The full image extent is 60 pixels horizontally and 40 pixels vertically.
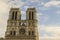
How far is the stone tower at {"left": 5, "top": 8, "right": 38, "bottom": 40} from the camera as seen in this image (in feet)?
185

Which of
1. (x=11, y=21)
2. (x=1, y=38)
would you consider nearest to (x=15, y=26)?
(x=11, y=21)

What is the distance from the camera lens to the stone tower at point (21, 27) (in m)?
56.4

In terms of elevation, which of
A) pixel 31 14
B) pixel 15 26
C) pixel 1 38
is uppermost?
pixel 31 14

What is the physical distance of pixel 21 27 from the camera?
190ft

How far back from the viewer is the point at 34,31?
188 feet

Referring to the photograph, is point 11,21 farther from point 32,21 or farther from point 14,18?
point 32,21

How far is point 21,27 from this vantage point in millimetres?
57938

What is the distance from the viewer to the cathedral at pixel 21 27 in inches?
2219

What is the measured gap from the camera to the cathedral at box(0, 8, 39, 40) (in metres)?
56.4

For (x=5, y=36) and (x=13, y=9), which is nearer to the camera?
(x=5, y=36)

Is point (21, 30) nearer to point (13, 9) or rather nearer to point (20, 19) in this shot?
point (20, 19)

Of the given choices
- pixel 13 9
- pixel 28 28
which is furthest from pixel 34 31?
pixel 13 9

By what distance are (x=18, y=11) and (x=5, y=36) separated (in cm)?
874

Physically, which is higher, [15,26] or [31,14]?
[31,14]
